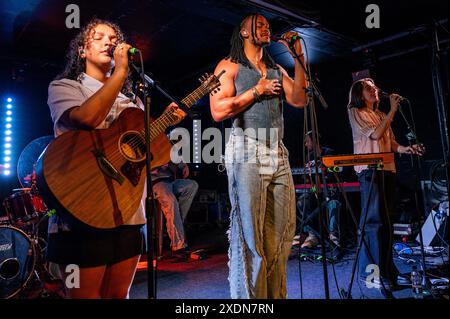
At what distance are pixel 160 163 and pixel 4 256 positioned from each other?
3378 mm

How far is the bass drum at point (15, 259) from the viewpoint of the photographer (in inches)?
166

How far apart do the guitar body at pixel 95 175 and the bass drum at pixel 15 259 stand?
10.5 ft

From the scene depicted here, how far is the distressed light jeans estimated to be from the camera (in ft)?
7.04

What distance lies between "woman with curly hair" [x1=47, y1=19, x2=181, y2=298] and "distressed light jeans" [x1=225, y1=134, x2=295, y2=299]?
2.11 feet

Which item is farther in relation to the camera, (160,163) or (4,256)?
(4,256)

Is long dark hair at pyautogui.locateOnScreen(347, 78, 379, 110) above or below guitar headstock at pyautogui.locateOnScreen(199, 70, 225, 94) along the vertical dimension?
above

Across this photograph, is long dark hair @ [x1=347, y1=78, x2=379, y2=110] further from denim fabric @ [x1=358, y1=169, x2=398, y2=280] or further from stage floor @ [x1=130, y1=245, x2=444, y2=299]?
stage floor @ [x1=130, y1=245, x2=444, y2=299]

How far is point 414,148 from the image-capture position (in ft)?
12.4

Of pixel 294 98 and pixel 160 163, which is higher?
pixel 294 98

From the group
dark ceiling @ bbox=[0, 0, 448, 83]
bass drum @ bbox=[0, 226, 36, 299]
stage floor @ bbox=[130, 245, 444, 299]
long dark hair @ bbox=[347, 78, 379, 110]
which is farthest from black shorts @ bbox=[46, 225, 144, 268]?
dark ceiling @ bbox=[0, 0, 448, 83]

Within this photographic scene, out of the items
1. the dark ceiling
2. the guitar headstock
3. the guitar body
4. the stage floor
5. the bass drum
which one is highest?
the dark ceiling

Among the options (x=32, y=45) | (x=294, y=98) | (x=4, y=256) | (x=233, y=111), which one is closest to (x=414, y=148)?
(x=294, y=98)

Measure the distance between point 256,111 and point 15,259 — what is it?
393 centimetres

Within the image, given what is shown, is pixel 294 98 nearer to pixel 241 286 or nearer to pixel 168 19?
pixel 241 286
